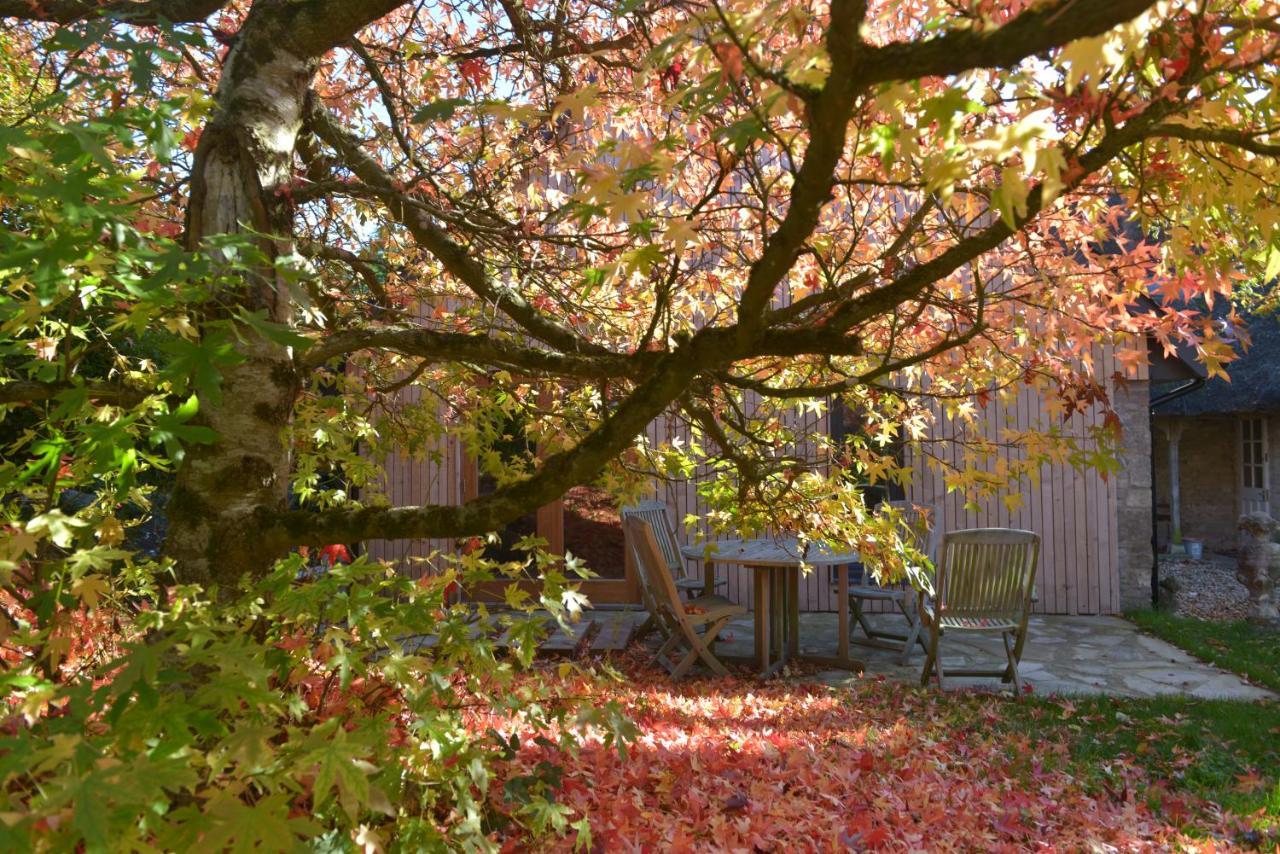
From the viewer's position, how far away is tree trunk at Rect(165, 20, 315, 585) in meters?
2.43

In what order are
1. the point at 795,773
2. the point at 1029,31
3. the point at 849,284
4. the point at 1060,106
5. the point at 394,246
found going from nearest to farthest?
the point at 1029,31, the point at 1060,106, the point at 849,284, the point at 795,773, the point at 394,246

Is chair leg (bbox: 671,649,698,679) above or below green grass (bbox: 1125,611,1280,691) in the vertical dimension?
above

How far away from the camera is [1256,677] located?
20.4 feet

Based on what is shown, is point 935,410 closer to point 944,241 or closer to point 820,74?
point 944,241

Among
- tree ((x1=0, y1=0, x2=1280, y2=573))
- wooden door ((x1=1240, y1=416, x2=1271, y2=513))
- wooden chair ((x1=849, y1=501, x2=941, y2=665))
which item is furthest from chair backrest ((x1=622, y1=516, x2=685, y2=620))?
wooden door ((x1=1240, y1=416, x2=1271, y2=513))

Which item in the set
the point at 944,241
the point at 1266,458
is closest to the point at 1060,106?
the point at 944,241

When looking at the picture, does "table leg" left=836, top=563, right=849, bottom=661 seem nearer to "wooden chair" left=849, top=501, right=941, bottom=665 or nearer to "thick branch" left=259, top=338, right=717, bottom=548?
"wooden chair" left=849, top=501, right=941, bottom=665

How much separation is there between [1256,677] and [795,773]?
479 centimetres

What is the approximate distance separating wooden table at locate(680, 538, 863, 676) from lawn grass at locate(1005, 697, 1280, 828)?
1405 millimetres

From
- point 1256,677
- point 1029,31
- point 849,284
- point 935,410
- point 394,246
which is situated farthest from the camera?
point 935,410

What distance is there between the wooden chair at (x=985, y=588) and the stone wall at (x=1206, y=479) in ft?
34.7

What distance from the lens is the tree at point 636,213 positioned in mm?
1608

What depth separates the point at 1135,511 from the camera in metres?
9.00

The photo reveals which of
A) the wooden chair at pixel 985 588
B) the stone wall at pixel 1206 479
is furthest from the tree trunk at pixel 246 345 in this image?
the stone wall at pixel 1206 479
